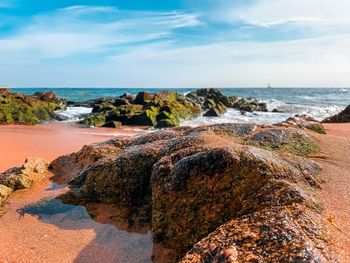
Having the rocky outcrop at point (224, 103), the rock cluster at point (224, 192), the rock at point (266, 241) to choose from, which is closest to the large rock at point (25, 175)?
the rock cluster at point (224, 192)

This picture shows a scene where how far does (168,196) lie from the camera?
4.36m

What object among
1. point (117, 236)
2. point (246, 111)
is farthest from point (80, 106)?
point (117, 236)

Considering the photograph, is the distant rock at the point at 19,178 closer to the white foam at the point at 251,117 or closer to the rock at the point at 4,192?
Answer: the rock at the point at 4,192

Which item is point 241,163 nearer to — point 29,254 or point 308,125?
point 29,254

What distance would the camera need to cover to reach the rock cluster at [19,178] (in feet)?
20.4

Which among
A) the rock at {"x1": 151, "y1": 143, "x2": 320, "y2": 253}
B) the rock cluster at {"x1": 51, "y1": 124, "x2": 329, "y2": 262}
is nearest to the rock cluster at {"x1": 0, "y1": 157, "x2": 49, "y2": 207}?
the rock cluster at {"x1": 51, "y1": 124, "x2": 329, "y2": 262}

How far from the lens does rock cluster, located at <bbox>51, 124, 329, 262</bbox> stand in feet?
10.4

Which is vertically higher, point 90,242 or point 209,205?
point 209,205

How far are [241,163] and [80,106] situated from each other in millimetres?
33195

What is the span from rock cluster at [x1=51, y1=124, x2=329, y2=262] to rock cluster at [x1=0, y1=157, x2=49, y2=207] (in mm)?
933

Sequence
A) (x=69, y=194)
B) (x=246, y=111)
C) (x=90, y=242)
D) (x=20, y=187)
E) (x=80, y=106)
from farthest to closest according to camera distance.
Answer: (x=80, y=106) → (x=246, y=111) → (x=20, y=187) → (x=69, y=194) → (x=90, y=242)

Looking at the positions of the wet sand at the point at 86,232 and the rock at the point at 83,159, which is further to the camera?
the rock at the point at 83,159

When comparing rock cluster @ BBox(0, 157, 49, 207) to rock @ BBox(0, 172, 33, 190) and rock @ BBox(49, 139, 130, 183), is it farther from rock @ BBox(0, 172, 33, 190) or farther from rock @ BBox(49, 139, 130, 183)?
rock @ BBox(49, 139, 130, 183)

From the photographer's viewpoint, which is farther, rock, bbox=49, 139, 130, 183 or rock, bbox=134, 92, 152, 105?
rock, bbox=134, 92, 152, 105
